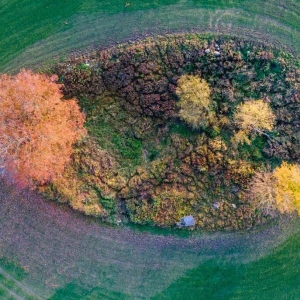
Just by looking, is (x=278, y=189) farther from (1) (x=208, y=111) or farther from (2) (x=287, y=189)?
(1) (x=208, y=111)

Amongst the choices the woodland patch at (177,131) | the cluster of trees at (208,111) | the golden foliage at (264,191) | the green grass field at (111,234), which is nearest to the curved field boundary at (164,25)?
the green grass field at (111,234)

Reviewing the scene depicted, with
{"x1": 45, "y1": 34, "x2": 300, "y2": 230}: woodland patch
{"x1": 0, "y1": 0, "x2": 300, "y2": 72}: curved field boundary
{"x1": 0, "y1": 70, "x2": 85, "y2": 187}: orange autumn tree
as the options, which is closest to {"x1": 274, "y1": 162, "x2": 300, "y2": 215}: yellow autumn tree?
{"x1": 45, "y1": 34, "x2": 300, "y2": 230}: woodland patch

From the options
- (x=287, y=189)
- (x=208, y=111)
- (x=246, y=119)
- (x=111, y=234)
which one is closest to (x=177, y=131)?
(x=208, y=111)

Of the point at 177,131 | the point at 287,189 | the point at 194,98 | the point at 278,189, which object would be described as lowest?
the point at 278,189

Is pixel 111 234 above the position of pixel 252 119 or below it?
below

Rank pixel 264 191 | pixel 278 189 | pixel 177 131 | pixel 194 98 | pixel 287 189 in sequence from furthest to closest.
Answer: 1. pixel 177 131
2. pixel 194 98
3. pixel 264 191
4. pixel 278 189
5. pixel 287 189

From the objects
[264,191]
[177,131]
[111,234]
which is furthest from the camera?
[177,131]

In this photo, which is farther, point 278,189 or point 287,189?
point 278,189
